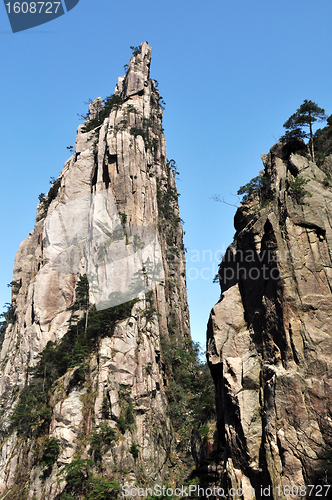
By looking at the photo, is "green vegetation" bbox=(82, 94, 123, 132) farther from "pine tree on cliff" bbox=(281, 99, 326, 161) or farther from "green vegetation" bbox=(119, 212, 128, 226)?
"pine tree on cliff" bbox=(281, 99, 326, 161)

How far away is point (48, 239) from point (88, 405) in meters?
28.1

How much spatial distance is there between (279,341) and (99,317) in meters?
28.5

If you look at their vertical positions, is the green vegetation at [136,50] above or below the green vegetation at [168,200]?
above

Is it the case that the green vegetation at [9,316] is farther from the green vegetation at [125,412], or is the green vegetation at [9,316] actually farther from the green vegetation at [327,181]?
the green vegetation at [327,181]

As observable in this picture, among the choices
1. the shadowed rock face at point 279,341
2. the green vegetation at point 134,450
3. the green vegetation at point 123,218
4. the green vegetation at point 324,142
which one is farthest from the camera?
the green vegetation at point 123,218

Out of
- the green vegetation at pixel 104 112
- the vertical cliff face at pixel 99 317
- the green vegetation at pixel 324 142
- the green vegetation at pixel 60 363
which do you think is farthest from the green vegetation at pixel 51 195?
the green vegetation at pixel 324 142

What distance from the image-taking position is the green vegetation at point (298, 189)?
77.4ft

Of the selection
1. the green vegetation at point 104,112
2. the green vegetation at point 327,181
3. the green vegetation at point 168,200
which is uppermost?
the green vegetation at point 104,112

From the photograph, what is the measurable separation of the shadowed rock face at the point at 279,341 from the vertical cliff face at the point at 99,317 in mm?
18012

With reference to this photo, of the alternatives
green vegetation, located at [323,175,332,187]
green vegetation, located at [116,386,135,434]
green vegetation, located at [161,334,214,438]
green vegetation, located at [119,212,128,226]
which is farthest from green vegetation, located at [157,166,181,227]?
green vegetation, located at [323,175,332,187]

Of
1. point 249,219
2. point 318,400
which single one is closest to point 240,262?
point 249,219

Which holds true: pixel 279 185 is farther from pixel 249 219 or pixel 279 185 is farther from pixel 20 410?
pixel 20 410

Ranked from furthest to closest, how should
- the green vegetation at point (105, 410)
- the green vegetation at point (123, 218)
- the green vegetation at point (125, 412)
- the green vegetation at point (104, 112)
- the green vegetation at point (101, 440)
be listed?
the green vegetation at point (104, 112), the green vegetation at point (123, 218), the green vegetation at point (105, 410), the green vegetation at point (125, 412), the green vegetation at point (101, 440)

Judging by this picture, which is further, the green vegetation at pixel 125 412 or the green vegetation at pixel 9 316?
the green vegetation at pixel 9 316
